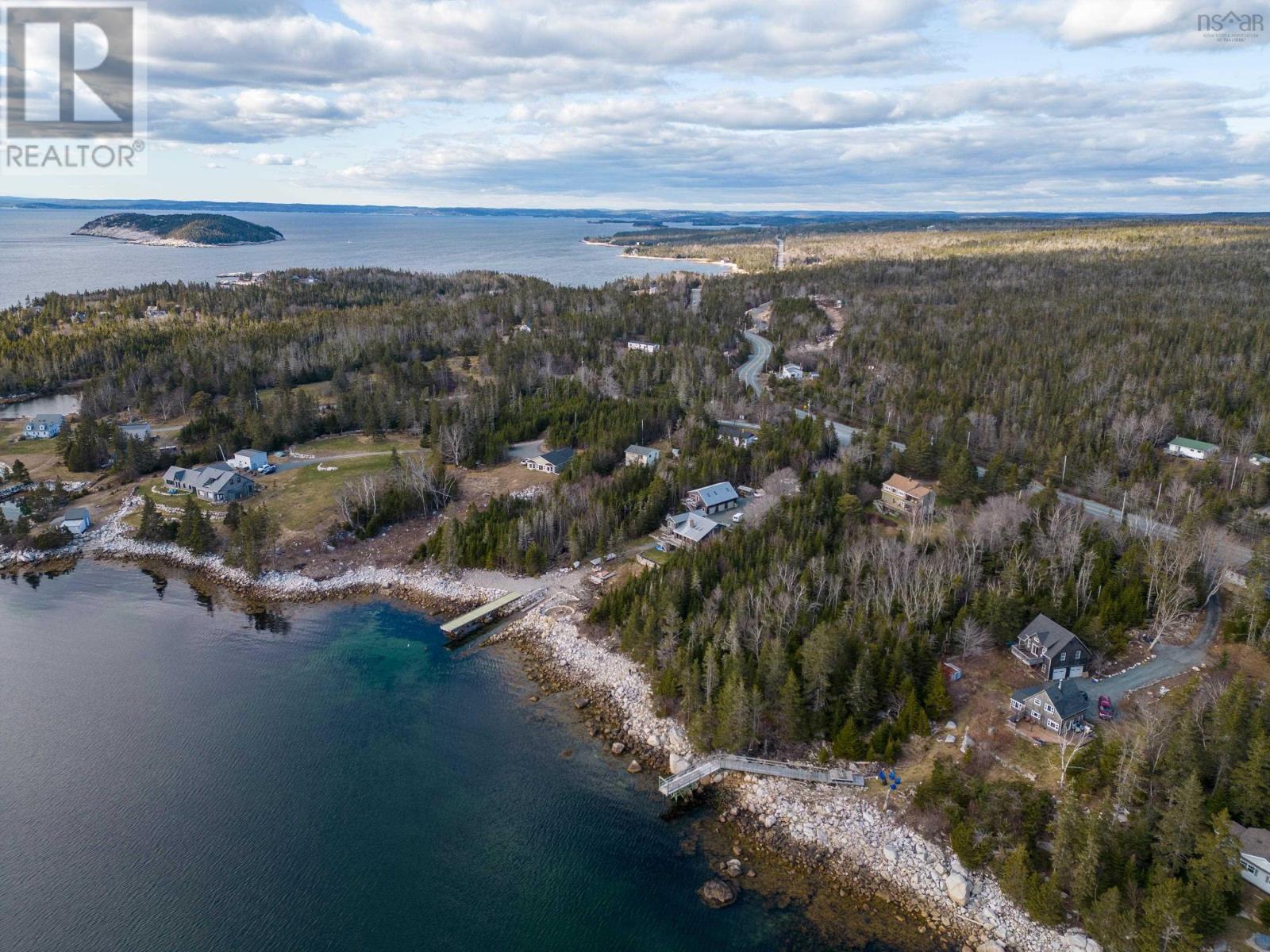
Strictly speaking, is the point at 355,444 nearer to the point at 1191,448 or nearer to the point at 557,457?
the point at 557,457

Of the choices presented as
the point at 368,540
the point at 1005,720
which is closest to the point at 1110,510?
the point at 1005,720

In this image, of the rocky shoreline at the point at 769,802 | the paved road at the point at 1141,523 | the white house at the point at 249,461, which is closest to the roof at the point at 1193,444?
the paved road at the point at 1141,523

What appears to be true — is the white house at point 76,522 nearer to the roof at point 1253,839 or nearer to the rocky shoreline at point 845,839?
the rocky shoreline at point 845,839

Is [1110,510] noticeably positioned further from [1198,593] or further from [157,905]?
[157,905]

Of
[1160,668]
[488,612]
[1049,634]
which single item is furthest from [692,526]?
[1160,668]

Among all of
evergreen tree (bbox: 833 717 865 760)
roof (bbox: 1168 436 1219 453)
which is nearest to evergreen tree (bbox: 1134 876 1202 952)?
evergreen tree (bbox: 833 717 865 760)

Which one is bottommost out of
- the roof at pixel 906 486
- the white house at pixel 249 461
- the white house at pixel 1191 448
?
the white house at pixel 249 461
